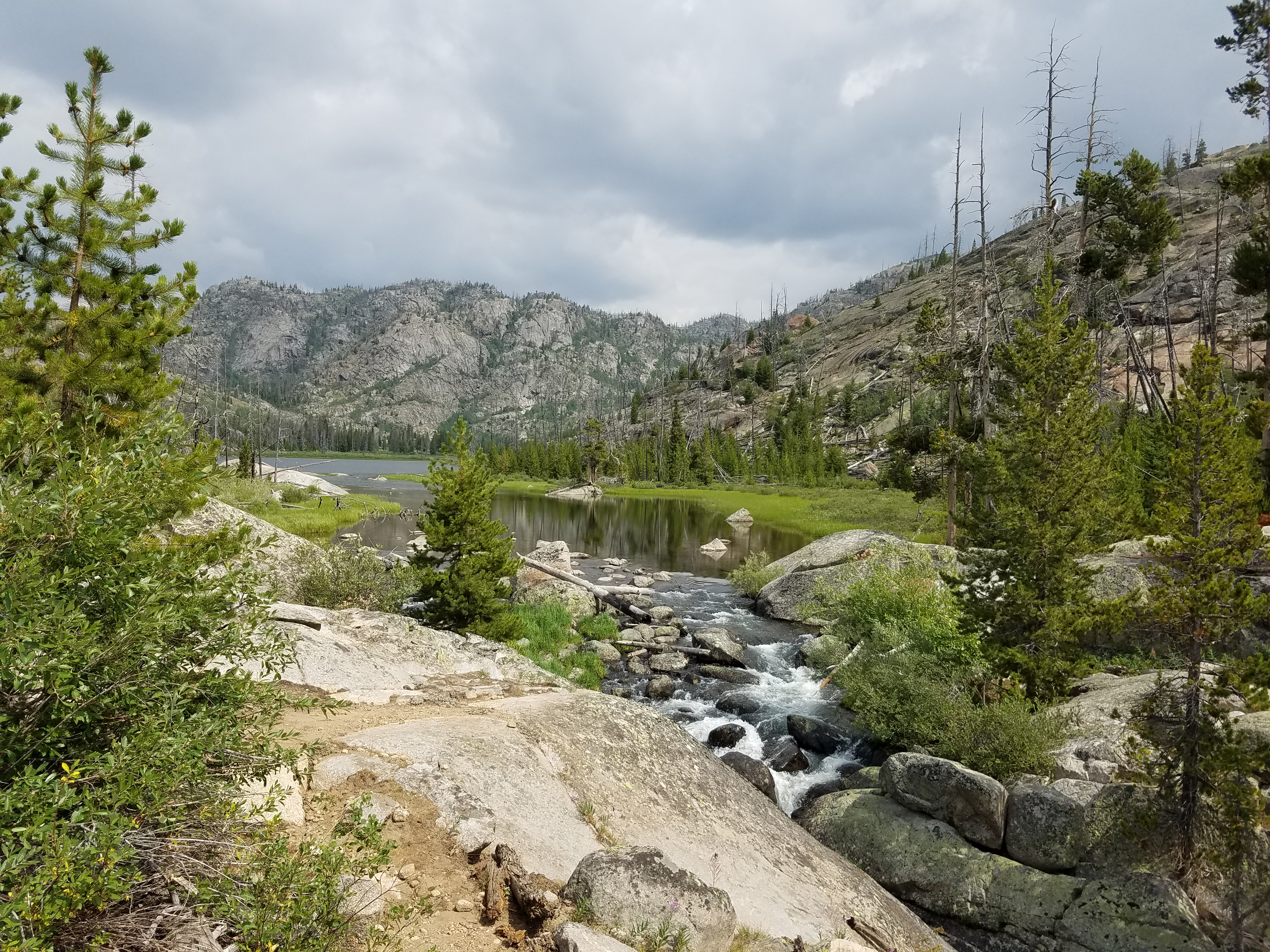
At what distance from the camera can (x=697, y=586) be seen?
116 ft

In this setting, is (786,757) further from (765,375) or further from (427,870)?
(765,375)

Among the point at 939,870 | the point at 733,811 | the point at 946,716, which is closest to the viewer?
the point at 733,811

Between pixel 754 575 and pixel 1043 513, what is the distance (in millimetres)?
20316

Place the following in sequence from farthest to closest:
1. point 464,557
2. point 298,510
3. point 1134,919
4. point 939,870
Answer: point 298,510 → point 464,557 → point 939,870 → point 1134,919

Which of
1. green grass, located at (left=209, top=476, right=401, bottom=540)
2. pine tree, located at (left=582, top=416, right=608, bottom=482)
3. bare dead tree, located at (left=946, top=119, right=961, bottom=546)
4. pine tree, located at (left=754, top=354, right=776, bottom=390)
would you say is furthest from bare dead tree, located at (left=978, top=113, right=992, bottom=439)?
pine tree, located at (left=754, top=354, right=776, bottom=390)

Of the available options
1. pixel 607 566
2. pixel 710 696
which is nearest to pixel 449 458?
pixel 710 696

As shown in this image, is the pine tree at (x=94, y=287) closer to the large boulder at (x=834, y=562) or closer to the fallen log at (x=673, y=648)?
the fallen log at (x=673, y=648)

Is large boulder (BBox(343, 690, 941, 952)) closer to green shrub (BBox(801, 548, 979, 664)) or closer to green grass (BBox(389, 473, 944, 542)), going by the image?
green shrub (BBox(801, 548, 979, 664))

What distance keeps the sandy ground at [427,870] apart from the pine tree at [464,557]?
30.9 feet

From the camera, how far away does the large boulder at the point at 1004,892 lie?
9.26 m

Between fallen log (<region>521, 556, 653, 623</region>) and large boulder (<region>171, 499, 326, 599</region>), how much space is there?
8126 mm

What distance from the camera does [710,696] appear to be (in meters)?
19.4

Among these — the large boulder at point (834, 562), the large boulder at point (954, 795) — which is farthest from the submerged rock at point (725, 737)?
the large boulder at point (834, 562)

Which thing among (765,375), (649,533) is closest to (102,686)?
(649,533)
